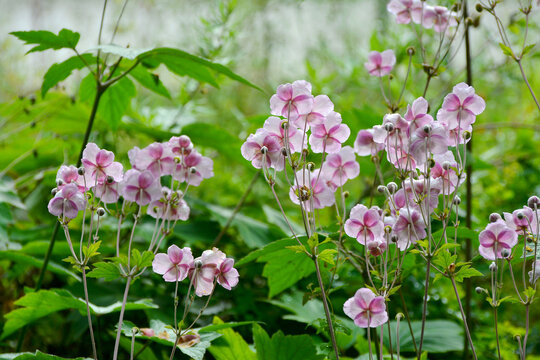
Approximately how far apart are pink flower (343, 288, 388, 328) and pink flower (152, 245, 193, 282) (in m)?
0.24

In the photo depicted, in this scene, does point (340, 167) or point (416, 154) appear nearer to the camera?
point (416, 154)

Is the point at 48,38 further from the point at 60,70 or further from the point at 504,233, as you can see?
the point at 504,233

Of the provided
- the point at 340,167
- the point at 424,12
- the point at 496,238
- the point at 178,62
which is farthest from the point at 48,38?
the point at 496,238

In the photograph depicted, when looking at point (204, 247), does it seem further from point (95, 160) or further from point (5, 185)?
point (95, 160)

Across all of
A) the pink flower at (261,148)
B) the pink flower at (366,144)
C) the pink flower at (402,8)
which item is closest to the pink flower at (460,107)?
the pink flower at (366,144)

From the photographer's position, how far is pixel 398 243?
2.45ft

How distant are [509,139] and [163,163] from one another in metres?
1.93

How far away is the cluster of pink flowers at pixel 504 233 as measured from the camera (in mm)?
710

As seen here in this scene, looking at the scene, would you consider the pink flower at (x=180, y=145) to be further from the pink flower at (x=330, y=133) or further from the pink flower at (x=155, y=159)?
the pink flower at (x=330, y=133)

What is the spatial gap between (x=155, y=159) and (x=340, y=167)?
310 millimetres

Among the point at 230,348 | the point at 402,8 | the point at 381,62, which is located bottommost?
the point at 230,348

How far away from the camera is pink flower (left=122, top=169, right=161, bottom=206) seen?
0.82 m

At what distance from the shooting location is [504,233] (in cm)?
71

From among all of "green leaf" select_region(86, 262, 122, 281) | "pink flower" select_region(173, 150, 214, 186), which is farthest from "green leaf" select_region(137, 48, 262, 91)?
"green leaf" select_region(86, 262, 122, 281)
